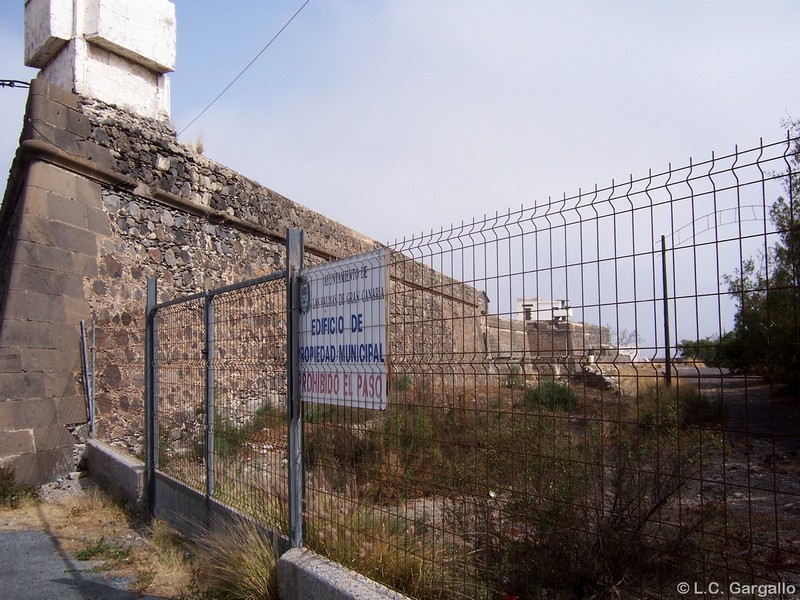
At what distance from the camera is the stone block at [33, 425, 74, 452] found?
7.87 metres

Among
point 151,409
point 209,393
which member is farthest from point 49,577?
point 151,409

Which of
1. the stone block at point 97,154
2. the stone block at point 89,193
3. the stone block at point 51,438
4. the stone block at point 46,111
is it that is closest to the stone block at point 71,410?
the stone block at point 51,438

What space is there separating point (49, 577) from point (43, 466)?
11.3 ft

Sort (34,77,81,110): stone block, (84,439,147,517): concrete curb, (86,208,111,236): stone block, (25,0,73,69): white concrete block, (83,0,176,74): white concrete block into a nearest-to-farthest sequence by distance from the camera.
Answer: (84,439,147,517): concrete curb, (34,77,81,110): stone block, (86,208,111,236): stone block, (25,0,73,69): white concrete block, (83,0,176,74): white concrete block

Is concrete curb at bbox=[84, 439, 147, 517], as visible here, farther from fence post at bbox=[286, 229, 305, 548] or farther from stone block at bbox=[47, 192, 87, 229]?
fence post at bbox=[286, 229, 305, 548]

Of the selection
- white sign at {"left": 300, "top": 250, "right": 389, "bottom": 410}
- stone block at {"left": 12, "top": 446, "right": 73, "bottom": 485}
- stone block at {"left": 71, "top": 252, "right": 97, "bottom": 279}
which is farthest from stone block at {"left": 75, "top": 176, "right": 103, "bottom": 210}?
white sign at {"left": 300, "top": 250, "right": 389, "bottom": 410}

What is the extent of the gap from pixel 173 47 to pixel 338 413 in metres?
9.25

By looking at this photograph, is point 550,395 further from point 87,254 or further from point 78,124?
point 78,124

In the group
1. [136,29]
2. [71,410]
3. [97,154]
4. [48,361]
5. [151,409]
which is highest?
[136,29]

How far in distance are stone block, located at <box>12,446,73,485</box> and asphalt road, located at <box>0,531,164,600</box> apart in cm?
199

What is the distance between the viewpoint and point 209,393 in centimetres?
543

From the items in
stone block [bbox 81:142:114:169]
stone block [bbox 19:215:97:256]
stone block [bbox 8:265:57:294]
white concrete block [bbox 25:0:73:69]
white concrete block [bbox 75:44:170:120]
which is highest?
white concrete block [bbox 25:0:73:69]

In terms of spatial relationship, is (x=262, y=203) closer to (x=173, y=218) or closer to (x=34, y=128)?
(x=173, y=218)

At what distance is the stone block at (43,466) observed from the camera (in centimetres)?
766
